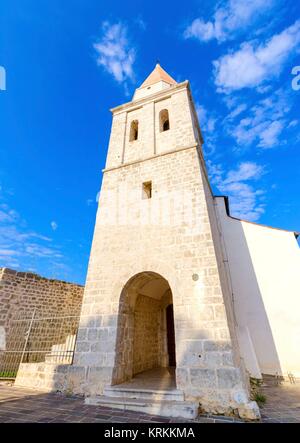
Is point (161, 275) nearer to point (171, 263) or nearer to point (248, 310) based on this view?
point (171, 263)

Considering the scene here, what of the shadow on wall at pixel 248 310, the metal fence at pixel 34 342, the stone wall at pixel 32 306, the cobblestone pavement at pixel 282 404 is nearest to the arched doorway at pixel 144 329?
the metal fence at pixel 34 342

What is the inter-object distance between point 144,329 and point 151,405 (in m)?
3.17

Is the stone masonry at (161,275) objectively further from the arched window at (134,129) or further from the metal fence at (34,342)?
the metal fence at (34,342)

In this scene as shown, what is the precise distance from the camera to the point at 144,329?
6.91 m

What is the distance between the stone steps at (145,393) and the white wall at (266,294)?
4.40 m

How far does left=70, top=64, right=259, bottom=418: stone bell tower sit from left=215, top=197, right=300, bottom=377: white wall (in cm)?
289

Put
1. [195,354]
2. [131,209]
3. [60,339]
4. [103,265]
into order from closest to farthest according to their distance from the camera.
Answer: [195,354], [103,265], [131,209], [60,339]

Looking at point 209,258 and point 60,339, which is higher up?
point 209,258

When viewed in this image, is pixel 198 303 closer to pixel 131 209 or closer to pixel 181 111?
pixel 131 209

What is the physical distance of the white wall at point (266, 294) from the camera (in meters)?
7.62

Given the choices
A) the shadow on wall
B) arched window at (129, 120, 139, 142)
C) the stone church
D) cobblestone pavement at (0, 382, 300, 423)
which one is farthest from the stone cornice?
cobblestone pavement at (0, 382, 300, 423)

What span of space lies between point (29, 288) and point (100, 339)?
19.9ft

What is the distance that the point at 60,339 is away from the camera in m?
9.23
